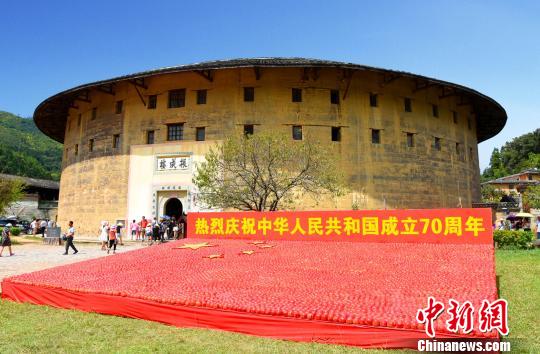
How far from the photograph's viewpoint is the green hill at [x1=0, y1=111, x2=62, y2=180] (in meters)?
57.2

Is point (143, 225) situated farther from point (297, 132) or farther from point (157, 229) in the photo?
point (297, 132)

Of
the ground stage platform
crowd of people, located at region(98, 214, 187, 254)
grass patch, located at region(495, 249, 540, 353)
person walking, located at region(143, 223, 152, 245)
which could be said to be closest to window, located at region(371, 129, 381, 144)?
crowd of people, located at region(98, 214, 187, 254)

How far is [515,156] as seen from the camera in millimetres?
62344

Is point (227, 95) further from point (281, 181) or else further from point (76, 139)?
point (76, 139)

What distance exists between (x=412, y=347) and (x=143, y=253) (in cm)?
663

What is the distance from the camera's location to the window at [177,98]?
69.2ft

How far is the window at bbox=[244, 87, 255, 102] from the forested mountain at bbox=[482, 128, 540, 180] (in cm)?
5054

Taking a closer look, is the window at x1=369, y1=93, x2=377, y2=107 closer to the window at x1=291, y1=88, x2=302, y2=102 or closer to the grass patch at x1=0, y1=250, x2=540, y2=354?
the window at x1=291, y1=88, x2=302, y2=102

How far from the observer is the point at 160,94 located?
21422 mm

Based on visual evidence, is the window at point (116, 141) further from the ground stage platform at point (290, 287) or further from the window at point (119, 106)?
the ground stage platform at point (290, 287)

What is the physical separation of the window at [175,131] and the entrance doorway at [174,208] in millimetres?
3172

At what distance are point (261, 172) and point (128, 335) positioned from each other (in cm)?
1234

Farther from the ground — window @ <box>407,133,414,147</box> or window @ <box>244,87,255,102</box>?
window @ <box>244,87,255,102</box>

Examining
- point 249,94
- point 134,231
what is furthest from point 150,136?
point 249,94
